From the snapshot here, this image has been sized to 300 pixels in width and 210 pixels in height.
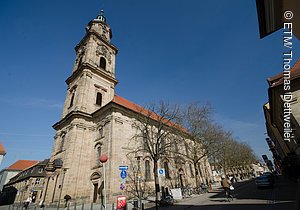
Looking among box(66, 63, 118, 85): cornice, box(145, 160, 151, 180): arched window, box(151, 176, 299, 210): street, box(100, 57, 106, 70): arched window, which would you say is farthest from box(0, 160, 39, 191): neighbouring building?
box(151, 176, 299, 210): street

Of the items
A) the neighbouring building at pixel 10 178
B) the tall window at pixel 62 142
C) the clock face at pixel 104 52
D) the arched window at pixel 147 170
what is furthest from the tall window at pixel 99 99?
the neighbouring building at pixel 10 178

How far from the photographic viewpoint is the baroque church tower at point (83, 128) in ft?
68.0

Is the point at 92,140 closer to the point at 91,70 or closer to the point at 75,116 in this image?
the point at 75,116

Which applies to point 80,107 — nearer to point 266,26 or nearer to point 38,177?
point 266,26

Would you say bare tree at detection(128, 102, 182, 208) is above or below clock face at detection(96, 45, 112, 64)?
below

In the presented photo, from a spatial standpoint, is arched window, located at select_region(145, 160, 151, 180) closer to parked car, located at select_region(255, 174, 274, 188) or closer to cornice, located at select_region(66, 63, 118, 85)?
parked car, located at select_region(255, 174, 274, 188)

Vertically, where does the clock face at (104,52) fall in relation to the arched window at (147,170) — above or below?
above

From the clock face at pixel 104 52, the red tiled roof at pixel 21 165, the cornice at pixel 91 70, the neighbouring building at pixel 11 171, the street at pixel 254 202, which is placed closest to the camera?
the street at pixel 254 202

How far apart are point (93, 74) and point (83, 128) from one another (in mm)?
10168

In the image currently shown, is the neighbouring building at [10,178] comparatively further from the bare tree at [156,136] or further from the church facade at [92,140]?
the bare tree at [156,136]

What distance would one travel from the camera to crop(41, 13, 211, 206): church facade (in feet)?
66.4

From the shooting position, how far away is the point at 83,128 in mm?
24578

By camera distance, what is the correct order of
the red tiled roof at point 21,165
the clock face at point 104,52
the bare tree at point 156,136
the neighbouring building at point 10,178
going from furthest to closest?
the red tiled roof at point 21,165, the neighbouring building at point 10,178, the clock face at point 104,52, the bare tree at point 156,136

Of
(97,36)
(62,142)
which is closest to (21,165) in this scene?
(62,142)
